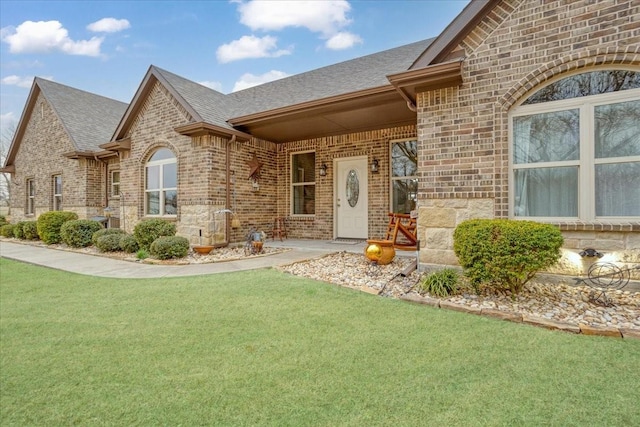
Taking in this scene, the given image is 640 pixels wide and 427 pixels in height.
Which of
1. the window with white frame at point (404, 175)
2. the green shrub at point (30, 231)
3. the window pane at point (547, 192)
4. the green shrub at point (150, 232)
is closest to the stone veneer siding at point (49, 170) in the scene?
the green shrub at point (30, 231)

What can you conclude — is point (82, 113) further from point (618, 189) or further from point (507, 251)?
point (618, 189)

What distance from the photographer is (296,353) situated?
2.62 m

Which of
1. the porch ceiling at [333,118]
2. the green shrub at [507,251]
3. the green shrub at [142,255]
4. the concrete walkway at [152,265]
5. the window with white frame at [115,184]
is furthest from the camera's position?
the window with white frame at [115,184]

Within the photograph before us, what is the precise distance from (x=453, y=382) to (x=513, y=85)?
4.11 metres

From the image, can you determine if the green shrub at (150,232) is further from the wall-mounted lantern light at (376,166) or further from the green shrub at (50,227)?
the wall-mounted lantern light at (376,166)

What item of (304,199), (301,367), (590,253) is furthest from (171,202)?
(590,253)

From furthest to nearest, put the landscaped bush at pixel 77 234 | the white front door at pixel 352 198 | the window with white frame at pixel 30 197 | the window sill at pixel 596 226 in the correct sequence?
the window with white frame at pixel 30 197 < the landscaped bush at pixel 77 234 < the white front door at pixel 352 198 < the window sill at pixel 596 226

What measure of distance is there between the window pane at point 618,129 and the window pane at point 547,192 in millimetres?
423

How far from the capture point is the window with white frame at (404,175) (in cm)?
803

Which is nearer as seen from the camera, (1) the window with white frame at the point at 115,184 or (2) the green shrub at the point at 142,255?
(2) the green shrub at the point at 142,255

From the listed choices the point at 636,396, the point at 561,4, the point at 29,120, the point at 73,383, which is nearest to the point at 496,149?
the point at 561,4

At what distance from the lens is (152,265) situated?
6.38 m

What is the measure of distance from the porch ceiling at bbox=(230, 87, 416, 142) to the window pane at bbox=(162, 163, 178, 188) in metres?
2.13

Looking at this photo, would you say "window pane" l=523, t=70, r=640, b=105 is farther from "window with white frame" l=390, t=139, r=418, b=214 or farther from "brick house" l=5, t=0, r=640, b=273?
"window with white frame" l=390, t=139, r=418, b=214
